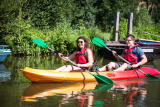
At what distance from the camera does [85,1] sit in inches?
933

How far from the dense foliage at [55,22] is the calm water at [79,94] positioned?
4773mm

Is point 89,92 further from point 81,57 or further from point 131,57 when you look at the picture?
point 131,57

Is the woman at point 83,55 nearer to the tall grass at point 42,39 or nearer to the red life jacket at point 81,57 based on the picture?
the red life jacket at point 81,57

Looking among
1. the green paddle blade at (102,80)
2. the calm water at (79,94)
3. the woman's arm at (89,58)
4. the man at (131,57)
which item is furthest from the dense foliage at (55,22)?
the green paddle blade at (102,80)

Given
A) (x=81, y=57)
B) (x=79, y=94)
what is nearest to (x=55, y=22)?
(x=81, y=57)

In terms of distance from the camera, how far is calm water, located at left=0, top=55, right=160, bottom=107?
370cm

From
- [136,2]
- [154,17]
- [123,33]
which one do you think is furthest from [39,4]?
[154,17]

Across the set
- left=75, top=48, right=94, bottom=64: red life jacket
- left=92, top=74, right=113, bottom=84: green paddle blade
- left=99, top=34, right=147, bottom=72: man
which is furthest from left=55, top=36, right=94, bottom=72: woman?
left=99, top=34, right=147, bottom=72: man

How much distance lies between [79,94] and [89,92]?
25cm

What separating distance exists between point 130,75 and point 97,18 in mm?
20400

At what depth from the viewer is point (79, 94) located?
4312 millimetres

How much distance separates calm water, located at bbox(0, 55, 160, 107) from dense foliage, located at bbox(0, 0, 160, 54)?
15.7 ft

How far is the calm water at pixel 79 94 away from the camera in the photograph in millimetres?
3697

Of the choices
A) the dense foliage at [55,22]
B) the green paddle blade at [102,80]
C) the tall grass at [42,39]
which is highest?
the dense foliage at [55,22]
